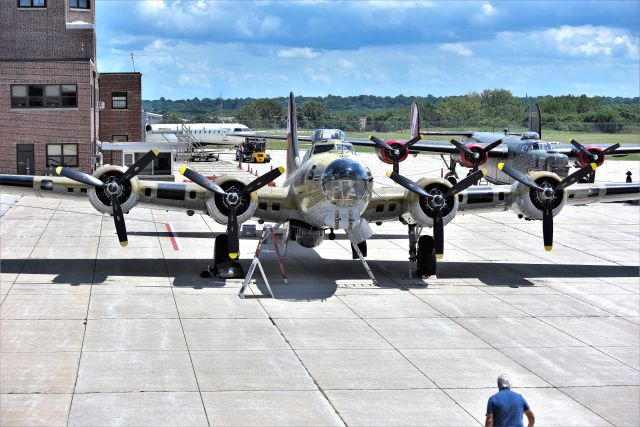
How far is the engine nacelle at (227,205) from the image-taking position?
82.8 ft

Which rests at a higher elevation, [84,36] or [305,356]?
[84,36]

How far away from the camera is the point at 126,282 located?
2467 cm

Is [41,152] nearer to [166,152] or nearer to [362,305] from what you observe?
[166,152]

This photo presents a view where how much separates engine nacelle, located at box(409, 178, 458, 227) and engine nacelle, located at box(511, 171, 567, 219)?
7.13ft

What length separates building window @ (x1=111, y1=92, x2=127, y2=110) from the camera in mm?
70750

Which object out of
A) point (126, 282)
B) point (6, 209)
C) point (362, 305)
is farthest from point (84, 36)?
point (362, 305)

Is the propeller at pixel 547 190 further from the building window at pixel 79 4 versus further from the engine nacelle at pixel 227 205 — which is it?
A: the building window at pixel 79 4

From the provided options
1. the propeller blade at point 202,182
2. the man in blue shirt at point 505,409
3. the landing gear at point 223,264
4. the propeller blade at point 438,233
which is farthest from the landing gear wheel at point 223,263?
the man in blue shirt at point 505,409

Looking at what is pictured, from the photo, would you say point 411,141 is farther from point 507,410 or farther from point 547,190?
point 507,410

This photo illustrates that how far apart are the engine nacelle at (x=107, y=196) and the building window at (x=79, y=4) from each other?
41.4 m

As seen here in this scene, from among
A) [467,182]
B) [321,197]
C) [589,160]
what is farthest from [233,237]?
[589,160]

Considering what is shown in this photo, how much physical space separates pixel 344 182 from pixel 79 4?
151 ft

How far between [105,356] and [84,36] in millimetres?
48595

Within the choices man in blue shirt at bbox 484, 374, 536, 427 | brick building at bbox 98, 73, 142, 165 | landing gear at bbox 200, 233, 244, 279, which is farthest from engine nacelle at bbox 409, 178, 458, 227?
brick building at bbox 98, 73, 142, 165
